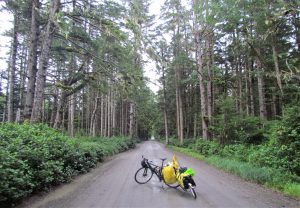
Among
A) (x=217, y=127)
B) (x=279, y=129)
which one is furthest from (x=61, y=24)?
(x=217, y=127)

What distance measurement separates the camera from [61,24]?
1049cm

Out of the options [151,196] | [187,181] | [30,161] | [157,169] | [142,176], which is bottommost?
[151,196]

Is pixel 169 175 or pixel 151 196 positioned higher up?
pixel 169 175

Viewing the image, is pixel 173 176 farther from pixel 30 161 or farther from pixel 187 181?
pixel 30 161

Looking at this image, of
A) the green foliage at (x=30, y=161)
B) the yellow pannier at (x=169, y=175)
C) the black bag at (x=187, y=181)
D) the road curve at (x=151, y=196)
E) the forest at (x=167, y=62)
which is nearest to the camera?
the green foliage at (x=30, y=161)

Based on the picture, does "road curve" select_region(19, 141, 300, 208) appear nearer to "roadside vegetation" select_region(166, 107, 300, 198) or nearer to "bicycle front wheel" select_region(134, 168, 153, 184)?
"bicycle front wheel" select_region(134, 168, 153, 184)

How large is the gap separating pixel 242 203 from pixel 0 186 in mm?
5359

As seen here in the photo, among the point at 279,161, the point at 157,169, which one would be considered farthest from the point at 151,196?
the point at 279,161

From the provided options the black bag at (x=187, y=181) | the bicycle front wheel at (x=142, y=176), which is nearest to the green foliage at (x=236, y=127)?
the bicycle front wheel at (x=142, y=176)

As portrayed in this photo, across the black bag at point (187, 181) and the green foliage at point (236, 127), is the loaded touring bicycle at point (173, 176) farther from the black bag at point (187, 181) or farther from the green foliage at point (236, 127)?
the green foliage at point (236, 127)

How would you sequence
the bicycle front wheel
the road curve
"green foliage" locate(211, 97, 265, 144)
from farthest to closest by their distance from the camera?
"green foliage" locate(211, 97, 265, 144)
the bicycle front wheel
the road curve

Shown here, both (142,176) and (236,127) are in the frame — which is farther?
(236,127)

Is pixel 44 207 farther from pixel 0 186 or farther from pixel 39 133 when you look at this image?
pixel 39 133

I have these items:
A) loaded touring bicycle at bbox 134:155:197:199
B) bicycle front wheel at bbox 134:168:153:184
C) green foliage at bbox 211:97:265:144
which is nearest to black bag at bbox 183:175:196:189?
loaded touring bicycle at bbox 134:155:197:199
